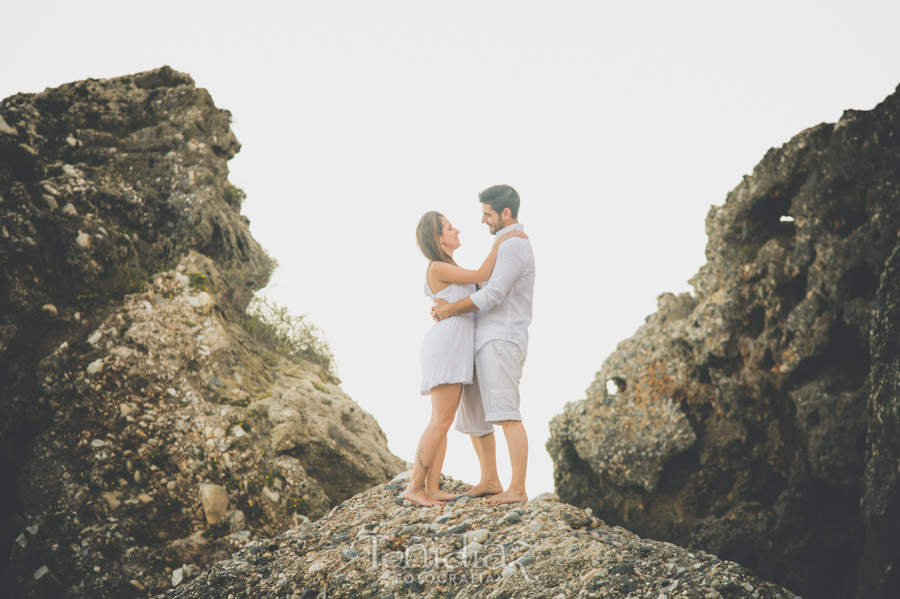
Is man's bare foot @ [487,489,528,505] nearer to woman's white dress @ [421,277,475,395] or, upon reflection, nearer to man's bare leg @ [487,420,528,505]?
man's bare leg @ [487,420,528,505]

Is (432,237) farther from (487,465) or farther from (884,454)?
(884,454)

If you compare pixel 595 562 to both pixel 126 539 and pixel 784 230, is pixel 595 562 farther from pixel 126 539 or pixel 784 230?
pixel 126 539

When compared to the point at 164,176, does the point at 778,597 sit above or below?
below

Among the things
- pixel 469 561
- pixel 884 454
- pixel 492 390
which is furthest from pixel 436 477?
pixel 884 454

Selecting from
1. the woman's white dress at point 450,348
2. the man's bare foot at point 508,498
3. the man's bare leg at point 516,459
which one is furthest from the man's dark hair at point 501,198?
the man's bare foot at point 508,498

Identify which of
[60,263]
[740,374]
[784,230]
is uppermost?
[60,263]

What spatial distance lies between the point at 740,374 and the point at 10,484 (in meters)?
9.12

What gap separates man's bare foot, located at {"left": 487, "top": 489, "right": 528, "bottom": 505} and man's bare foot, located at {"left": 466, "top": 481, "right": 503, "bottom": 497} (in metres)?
0.33

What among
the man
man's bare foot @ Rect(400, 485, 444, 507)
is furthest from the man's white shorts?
man's bare foot @ Rect(400, 485, 444, 507)

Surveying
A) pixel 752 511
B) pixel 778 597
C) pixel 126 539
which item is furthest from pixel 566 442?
pixel 126 539

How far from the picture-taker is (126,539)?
25.9ft

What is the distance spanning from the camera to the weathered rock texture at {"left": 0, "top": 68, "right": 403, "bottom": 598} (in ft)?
26.3

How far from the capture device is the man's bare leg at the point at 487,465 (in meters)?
8.34

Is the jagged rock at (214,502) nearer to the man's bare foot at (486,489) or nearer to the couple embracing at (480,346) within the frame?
the couple embracing at (480,346)
